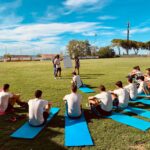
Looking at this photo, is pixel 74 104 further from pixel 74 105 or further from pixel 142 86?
pixel 142 86

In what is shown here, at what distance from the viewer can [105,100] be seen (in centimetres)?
785

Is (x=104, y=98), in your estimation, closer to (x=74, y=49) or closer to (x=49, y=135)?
(x=49, y=135)

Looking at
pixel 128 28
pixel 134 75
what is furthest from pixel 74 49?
pixel 134 75

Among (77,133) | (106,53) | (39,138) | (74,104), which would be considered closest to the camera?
(39,138)

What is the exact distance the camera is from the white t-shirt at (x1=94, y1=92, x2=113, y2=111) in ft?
25.7

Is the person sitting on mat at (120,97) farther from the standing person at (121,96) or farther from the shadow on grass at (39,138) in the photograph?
the shadow on grass at (39,138)

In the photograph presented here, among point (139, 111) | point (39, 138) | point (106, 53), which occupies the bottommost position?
point (39, 138)

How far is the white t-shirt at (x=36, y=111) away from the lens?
6.73 meters

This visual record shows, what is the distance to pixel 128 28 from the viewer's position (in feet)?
260

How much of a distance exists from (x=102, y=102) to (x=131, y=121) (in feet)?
4.02

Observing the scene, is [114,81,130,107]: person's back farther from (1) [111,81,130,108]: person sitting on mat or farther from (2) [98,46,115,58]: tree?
(2) [98,46,115,58]: tree

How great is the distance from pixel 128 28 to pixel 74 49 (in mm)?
30171

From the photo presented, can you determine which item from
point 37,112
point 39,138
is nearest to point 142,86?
point 37,112

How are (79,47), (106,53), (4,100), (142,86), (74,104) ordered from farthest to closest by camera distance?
(79,47) → (106,53) → (142,86) → (4,100) → (74,104)
